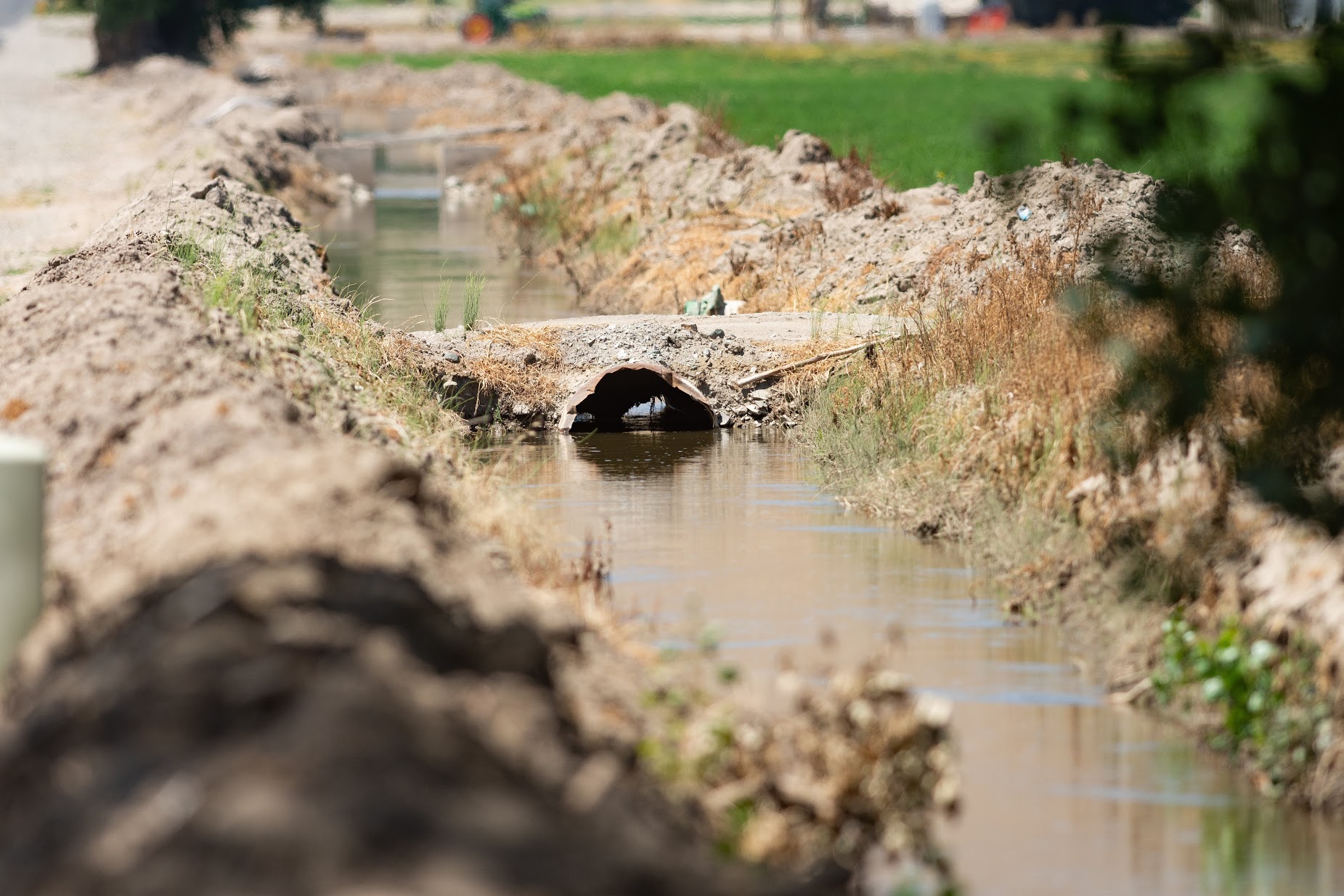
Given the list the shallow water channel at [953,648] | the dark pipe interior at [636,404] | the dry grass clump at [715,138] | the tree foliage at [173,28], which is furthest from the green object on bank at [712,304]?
the tree foliage at [173,28]

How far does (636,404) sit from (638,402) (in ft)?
0.07

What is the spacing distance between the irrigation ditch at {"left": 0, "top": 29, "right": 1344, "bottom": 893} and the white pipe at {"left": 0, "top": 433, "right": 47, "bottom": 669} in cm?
9

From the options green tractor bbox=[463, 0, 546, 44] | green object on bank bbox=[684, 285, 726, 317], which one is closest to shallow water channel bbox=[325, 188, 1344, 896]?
green object on bank bbox=[684, 285, 726, 317]

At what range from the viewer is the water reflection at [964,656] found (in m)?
5.78

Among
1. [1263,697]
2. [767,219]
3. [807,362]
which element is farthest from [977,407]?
[767,219]

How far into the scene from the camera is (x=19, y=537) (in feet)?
18.1

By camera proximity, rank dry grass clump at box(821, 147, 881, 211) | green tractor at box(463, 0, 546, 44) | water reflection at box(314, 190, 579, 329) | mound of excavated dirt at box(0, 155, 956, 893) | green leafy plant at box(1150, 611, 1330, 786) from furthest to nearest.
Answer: green tractor at box(463, 0, 546, 44)
dry grass clump at box(821, 147, 881, 211)
water reflection at box(314, 190, 579, 329)
green leafy plant at box(1150, 611, 1330, 786)
mound of excavated dirt at box(0, 155, 956, 893)

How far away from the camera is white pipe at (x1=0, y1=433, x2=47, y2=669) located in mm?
5504

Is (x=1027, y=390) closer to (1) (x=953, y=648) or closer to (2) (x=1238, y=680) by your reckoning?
(1) (x=953, y=648)

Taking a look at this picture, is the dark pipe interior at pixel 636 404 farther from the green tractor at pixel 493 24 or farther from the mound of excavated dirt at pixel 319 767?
the green tractor at pixel 493 24

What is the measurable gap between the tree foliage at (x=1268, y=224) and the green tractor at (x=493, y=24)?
80.3 metres

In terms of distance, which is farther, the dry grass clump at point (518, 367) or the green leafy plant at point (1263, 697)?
the dry grass clump at point (518, 367)

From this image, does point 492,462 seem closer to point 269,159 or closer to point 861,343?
point 861,343

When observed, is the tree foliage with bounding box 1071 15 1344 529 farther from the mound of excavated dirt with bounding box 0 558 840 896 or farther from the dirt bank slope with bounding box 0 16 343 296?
the dirt bank slope with bounding box 0 16 343 296
